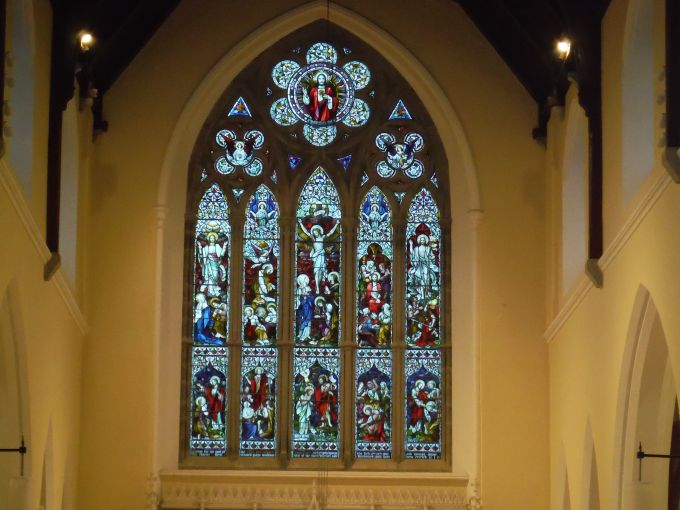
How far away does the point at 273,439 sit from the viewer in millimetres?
19875

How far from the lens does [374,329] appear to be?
66.0ft

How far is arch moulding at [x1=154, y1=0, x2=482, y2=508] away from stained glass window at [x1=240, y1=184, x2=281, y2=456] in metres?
0.77

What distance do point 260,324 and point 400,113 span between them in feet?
9.65

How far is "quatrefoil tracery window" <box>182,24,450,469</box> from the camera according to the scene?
19.9 meters
